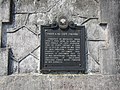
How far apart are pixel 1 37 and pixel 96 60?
80.2 inches

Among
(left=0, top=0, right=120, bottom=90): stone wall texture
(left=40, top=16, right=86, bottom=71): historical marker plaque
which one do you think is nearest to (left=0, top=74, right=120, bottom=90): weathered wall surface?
(left=0, top=0, right=120, bottom=90): stone wall texture

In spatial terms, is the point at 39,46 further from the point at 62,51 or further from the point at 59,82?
the point at 59,82

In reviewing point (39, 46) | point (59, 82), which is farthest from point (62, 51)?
point (59, 82)

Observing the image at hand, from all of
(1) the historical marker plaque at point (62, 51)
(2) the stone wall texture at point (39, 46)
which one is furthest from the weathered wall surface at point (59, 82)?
(1) the historical marker plaque at point (62, 51)

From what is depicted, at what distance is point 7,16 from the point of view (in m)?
5.24

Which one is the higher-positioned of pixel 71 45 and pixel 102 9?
pixel 102 9

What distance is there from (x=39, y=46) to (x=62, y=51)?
1.63 ft

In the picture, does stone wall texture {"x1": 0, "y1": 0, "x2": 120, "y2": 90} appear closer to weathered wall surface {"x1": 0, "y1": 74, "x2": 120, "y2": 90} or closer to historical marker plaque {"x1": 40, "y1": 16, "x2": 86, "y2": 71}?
weathered wall surface {"x1": 0, "y1": 74, "x2": 120, "y2": 90}

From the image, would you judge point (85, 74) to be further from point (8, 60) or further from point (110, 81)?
point (8, 60)

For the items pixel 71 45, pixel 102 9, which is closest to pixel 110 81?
pixel 71 45

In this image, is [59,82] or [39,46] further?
[39,46]

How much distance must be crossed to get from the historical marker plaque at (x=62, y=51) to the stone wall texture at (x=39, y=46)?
5.8 inches

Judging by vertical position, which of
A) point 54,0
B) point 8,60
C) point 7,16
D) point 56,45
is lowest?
point 8,60

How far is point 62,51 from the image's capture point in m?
5.11
